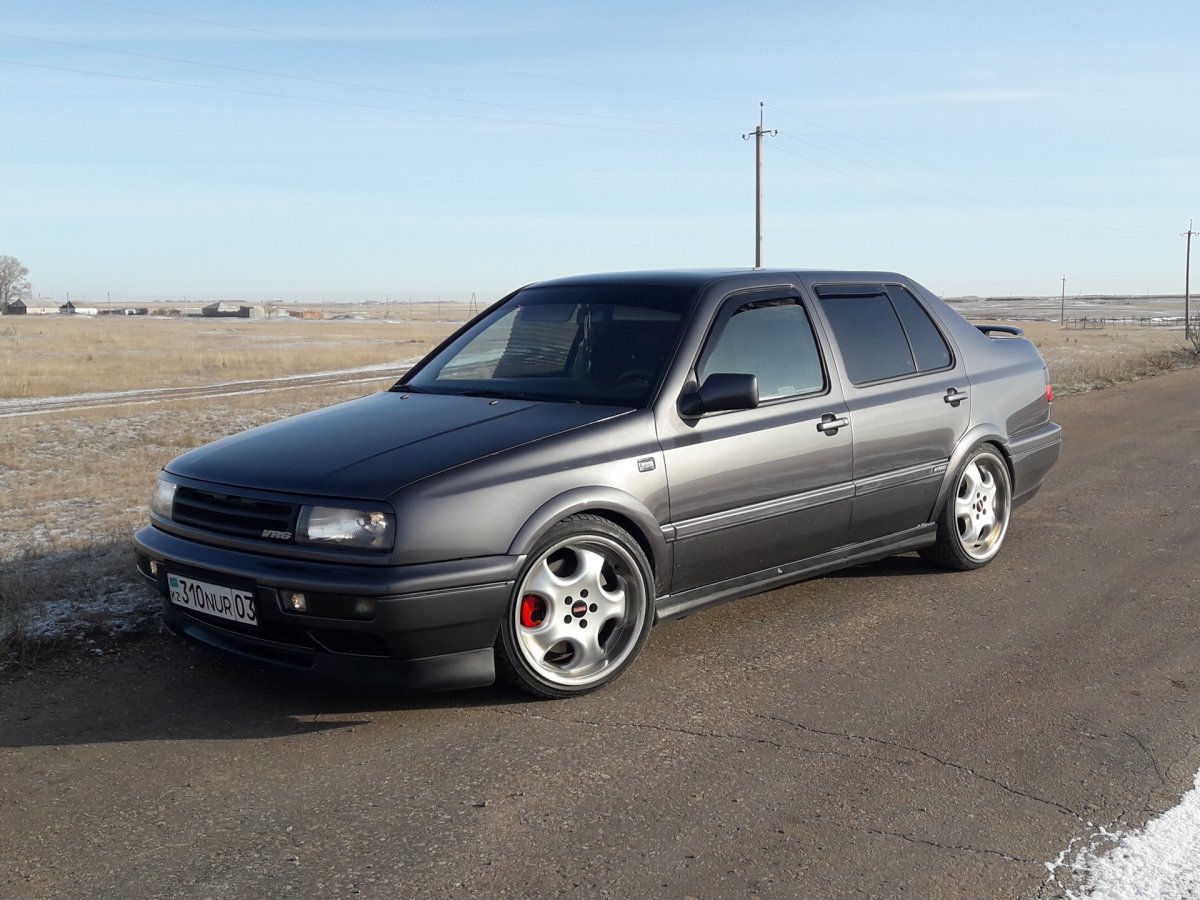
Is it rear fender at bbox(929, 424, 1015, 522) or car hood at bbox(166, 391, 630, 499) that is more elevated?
car hood at bbox(166, 391, 630, 499)

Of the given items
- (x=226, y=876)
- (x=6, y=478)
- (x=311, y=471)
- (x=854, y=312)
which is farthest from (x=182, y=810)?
(x=6, y=478)

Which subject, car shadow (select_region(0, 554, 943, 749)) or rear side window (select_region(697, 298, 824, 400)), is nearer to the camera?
car shadow (select_region(0, 554, 943, 749))

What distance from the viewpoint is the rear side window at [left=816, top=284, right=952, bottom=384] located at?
A: 562cm

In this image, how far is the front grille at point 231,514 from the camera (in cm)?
400

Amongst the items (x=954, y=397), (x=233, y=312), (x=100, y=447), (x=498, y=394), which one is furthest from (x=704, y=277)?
(x=233, y=312)

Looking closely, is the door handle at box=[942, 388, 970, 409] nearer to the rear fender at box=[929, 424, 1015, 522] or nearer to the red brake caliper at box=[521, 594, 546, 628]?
the rear fender at box=[929, 424, 1015, 522]

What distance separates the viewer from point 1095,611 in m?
5.40

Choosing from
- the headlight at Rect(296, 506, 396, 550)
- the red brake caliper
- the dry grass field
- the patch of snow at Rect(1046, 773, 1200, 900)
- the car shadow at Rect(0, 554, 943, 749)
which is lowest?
the dry grass field

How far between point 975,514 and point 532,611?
3.04 m

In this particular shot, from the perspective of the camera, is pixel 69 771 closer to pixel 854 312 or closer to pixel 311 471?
pixel 311 471

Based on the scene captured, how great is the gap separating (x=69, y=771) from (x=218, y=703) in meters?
0.64

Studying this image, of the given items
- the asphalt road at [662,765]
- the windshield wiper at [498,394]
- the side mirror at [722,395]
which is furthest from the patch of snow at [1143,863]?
the windshield wiper at [498,394]

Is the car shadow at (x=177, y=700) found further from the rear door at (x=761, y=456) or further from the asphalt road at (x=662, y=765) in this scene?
the rear door at (x=761, y=456)

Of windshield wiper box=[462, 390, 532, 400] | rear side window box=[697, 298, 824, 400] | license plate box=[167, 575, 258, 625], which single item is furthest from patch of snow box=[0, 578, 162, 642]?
rear side window box=[697, 298, 824, 400]
